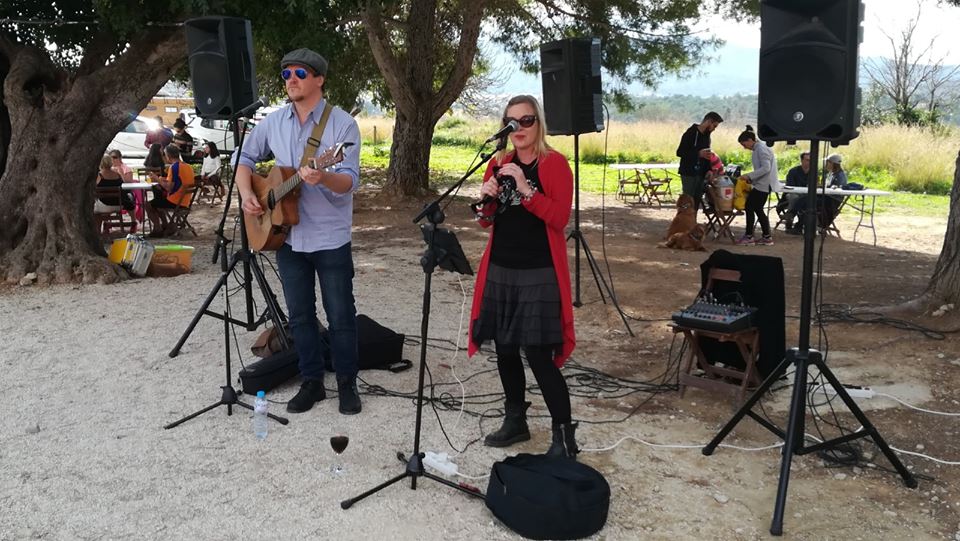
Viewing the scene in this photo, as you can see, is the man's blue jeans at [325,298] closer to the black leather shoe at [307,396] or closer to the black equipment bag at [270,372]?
the black leather shoe at [307,396]

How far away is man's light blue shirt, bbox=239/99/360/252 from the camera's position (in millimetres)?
4008

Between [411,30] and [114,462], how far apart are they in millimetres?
11099

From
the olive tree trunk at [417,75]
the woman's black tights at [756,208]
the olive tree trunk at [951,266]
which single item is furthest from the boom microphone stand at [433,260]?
the olive tree trunk at [417,75]

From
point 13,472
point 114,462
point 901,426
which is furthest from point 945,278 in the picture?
point 13,472

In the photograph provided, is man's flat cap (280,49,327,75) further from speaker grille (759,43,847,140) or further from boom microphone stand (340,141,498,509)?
speaker grille (759,43,847,140)

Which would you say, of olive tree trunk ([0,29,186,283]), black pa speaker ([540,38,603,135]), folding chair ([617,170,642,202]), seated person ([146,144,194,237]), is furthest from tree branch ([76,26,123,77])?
folding chair ([617,170,642,202])

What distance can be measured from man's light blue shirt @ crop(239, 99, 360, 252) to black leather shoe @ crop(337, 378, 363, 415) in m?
0.78

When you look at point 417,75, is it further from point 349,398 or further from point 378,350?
point 349,398

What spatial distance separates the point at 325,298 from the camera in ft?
13.7

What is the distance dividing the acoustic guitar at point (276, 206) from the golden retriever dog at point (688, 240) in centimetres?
688

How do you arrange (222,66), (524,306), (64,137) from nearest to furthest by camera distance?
(524,306) < (222,66) < (64,137)

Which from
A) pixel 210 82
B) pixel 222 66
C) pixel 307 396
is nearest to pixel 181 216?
pixel 210 82

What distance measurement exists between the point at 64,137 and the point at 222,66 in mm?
4144

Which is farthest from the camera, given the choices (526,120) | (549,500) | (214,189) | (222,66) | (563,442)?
(214,189)
